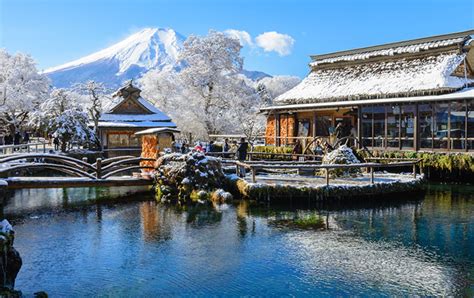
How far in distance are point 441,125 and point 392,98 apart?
2942mm

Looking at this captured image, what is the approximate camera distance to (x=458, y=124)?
2186 cm

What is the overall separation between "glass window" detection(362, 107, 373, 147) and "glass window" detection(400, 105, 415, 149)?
2032mm

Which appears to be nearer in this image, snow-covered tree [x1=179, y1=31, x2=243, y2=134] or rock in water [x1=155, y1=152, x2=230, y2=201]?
rock in water [x1=155, y1=152, x2=230, y2=201]

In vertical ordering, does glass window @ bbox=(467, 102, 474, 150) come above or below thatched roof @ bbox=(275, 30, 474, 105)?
below

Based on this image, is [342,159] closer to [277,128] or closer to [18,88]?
[277,128]

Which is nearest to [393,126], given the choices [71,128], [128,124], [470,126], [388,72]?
[470,126]

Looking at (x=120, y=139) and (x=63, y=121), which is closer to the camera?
(x=63, y=121)

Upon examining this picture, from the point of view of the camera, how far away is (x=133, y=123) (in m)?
32.3

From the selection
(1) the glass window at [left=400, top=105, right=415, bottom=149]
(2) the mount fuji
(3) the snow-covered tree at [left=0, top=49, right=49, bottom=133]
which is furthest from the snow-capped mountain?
(1) the glass window at [left=400, top=105, right=415, bottom=149]

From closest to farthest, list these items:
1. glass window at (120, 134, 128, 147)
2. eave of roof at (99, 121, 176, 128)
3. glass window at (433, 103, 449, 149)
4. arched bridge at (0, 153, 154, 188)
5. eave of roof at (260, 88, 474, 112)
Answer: arched bridge at (0, 153, 154, 188) → eave of roof at (260, 88, 474, 112) → glass window at (433, 103, 449, 149) → eave of roof at (99, 121, 176, 128) → glass window at (120, 134, 128, 147)

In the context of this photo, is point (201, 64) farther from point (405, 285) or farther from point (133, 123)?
point (405, 285)

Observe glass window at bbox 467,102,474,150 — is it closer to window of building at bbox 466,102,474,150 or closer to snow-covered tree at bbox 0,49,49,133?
window of building at bbox 466,102,474,150

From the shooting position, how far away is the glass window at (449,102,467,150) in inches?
850

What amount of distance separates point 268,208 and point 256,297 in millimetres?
7197
